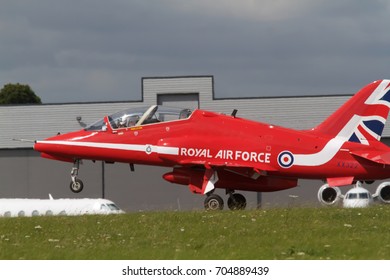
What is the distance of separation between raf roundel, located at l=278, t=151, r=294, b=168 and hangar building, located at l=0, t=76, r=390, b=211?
3526 centimetres

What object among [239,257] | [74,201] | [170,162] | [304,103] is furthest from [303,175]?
[304,103]

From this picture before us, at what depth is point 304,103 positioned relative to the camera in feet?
221

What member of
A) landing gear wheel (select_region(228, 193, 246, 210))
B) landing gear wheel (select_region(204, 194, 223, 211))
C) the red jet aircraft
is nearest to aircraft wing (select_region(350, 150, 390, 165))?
the red jet aircraft

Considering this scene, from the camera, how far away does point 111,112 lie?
2608 inches

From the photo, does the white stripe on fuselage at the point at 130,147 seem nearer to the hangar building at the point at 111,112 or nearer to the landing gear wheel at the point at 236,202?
the landing gear wheel at the point at 236,202

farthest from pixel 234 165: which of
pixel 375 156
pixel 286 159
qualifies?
pixel 375 156

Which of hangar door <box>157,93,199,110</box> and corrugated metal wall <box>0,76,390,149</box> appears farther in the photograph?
hangar door <box>157,93,199,110</box>

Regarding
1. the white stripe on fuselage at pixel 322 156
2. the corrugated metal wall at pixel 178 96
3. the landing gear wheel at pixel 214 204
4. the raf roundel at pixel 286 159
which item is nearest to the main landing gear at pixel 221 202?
the landing gear wheel at pixel 214 204

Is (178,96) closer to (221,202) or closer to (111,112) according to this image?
(111,112)

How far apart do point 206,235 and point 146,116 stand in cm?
1084

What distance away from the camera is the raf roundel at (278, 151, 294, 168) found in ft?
89.5

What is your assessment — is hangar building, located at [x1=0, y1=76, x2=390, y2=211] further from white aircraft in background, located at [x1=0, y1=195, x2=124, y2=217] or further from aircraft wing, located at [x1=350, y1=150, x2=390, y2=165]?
aircraft wing, located at [x1=350, y1=150, x2=390, y2=165]

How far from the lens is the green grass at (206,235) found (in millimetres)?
15750
